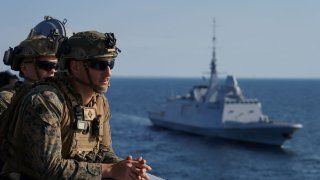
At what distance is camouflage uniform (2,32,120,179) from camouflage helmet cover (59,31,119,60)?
→ 52 mm

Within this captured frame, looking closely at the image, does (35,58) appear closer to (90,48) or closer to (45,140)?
(90,48)

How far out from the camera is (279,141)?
1855 inches

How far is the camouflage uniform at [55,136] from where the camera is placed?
277 centimetres

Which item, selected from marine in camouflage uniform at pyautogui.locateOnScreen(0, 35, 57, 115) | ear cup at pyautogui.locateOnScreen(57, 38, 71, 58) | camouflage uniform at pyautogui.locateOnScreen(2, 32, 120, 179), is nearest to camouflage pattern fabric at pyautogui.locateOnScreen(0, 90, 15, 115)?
marine in camouflage uniform at pyautogui.locateOnScreen(0, 35, 57, 115)

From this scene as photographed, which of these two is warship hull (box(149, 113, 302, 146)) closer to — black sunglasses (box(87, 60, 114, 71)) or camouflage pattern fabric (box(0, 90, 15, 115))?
camouflage pattern fabric (box(0, 90, 15, 115))

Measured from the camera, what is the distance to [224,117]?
50.8m

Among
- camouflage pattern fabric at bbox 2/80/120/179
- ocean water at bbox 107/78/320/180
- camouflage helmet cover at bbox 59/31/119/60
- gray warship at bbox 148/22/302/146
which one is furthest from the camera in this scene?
gray warship at bbox 148/22/302/146

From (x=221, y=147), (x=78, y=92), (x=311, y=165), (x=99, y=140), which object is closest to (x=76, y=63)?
(x=78, y=92)

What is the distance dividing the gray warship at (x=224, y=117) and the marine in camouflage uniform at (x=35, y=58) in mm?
43625

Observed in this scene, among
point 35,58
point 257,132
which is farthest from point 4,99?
point 257,132

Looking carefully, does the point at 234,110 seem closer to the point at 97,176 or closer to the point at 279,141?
the point at 279,141

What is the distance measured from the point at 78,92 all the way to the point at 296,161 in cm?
3831

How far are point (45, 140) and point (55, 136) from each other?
0.16ft

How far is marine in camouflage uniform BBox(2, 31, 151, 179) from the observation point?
2.78 m
